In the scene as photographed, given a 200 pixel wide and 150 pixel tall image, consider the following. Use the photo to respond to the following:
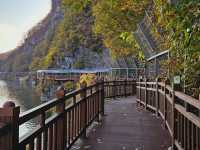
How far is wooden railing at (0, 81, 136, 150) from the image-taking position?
3285mm

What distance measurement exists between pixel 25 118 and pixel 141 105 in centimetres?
1223

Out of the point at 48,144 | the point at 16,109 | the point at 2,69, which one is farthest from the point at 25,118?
the point at 2,69

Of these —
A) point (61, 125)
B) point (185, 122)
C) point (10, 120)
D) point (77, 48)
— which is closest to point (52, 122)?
point (61, 125)

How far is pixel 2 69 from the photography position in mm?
136000

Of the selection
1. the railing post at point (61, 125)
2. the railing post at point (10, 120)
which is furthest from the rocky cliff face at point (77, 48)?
the railing post at point (10, 120)

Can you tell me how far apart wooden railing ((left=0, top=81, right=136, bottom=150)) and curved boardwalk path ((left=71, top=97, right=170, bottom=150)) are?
343mm

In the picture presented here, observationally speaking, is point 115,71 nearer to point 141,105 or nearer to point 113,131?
point 141,105

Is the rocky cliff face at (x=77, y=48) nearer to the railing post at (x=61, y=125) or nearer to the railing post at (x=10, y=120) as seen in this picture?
the railing post at (x=61, y=125)

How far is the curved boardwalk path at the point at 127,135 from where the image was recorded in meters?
7.39

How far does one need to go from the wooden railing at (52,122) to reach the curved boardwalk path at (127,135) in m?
0.34

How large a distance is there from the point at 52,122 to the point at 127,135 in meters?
3.89

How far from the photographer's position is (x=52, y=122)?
5031 mm

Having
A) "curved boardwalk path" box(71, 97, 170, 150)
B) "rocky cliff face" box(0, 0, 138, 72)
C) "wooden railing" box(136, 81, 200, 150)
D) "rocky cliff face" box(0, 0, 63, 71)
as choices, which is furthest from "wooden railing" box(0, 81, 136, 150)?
"rocky cliff face" box(0, 0, 63, 71)

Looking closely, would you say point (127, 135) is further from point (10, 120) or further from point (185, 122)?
point (10, 120)
